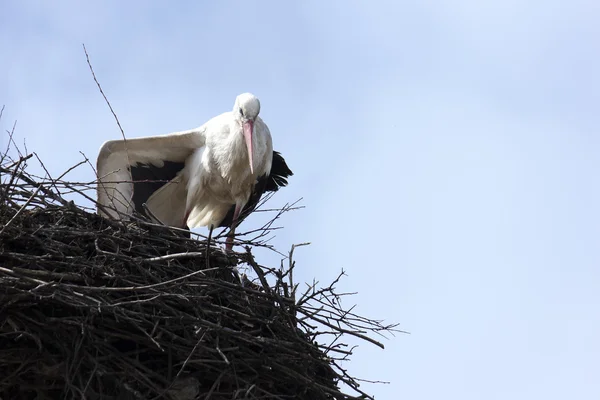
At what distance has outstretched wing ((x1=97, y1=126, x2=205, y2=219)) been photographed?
6504mm

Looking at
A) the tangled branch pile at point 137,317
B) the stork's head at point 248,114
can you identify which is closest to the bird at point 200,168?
the stork's head at point 248,114

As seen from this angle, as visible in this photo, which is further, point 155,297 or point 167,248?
point 167,248

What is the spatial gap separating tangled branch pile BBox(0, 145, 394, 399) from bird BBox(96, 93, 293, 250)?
184 centimetres

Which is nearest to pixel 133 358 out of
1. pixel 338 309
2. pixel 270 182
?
pixel 338 309

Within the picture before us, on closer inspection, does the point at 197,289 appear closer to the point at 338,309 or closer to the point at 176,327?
the point at 176,327

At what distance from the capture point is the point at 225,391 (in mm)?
4320

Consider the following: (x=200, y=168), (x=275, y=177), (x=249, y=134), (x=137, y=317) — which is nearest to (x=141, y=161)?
(x=200, y=168)

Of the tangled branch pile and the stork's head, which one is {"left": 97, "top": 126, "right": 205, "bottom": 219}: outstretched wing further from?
the tangled branch pile

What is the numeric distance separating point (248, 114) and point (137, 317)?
2.67m

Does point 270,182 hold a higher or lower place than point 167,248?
higher

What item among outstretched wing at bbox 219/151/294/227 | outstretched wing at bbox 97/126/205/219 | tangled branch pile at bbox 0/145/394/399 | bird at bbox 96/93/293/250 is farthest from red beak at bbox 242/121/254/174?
tangled branch pile at bbox 0/145/394/399

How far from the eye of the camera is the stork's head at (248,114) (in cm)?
644

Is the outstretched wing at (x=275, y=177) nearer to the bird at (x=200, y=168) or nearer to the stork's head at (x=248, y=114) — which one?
the bird at (x=200, y=168)

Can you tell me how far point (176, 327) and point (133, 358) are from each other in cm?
21
